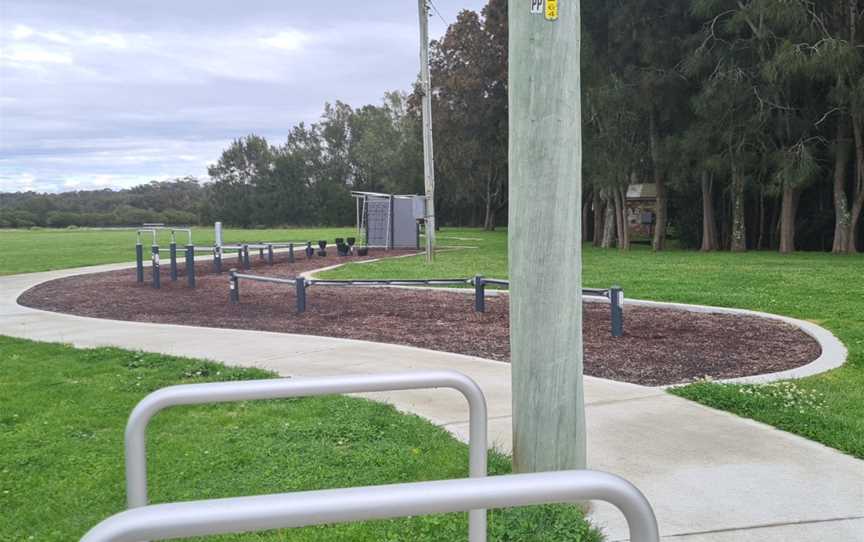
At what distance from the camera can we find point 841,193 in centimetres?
2402

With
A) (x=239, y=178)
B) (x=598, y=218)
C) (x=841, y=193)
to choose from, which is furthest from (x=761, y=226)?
(x=239, y=178)

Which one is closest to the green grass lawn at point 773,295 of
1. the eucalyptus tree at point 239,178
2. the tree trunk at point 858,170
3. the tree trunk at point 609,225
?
the tree trunk at point 858,170

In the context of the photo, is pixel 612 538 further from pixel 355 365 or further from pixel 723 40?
pixel 723 40

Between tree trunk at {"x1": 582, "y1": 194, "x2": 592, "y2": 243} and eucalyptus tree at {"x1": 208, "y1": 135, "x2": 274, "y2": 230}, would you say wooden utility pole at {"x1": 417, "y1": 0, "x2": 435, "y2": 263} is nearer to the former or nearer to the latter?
tree trunk at {"x1": 582, "y1": 194, "x2": 592, "y2": 243}

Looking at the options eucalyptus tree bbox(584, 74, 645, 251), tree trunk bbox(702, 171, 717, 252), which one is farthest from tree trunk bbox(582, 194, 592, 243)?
tree trunk bbox(702, 171, 717, 252)

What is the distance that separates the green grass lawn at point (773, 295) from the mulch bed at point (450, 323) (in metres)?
0.73

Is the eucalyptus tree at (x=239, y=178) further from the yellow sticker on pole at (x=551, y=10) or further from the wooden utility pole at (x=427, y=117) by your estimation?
the yellow sticker on pole at (x=551, y=10)

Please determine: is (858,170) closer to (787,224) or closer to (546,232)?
(787,224)

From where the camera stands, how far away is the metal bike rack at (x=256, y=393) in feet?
7.34

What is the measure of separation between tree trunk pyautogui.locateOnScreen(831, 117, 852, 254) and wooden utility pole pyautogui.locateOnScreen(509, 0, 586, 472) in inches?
945

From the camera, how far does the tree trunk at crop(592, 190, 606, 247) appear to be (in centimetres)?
3300

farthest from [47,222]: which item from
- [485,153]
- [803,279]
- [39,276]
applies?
[803,279]

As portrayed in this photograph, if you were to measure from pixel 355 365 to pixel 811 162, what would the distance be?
19895mm

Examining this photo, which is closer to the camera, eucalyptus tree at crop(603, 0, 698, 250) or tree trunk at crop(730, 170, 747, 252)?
eucalyptus tree at crop(603, 0, 698, 250)
